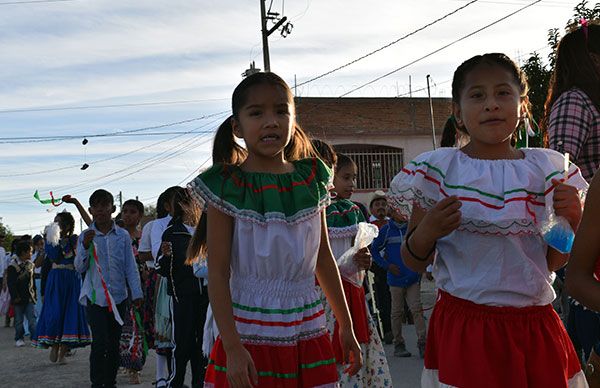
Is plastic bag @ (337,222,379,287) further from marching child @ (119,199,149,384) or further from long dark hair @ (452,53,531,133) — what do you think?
marching child @ (119,199,149,384)

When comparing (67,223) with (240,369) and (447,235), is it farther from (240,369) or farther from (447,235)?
(447,235)

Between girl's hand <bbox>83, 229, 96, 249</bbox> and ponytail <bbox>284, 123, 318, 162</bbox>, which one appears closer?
ponytail <bbox>284, 123, 318, 162</bbox>

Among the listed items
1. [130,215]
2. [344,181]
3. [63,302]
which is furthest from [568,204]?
[63,302]

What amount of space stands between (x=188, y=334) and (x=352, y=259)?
2.71 metres

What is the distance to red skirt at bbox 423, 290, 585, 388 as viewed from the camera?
296 cm

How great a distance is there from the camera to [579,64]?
4020 mm

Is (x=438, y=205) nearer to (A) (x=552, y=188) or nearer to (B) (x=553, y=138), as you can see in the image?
(A) (x=552, y=188)

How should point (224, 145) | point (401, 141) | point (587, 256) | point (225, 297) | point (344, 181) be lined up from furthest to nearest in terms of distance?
1. point (401, 141)
2. point (344, 181)
3. point (224, 145)
4. point (225, 297)
5. point (587, 256)

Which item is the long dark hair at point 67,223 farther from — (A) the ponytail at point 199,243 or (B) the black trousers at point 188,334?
(A) the ponytail at point 199,243

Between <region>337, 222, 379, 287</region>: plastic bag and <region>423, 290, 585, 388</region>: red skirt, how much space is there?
2747 mm

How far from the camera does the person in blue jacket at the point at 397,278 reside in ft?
32.6

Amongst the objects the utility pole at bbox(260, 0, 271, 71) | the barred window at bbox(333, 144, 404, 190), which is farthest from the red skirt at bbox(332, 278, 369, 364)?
the barred window at bbox(333, 144, 404, 190)

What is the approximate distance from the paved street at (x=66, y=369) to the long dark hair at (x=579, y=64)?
14.6 feet

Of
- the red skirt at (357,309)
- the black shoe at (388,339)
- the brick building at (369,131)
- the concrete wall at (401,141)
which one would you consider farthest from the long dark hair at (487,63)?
the concrete wall at (401,141)
